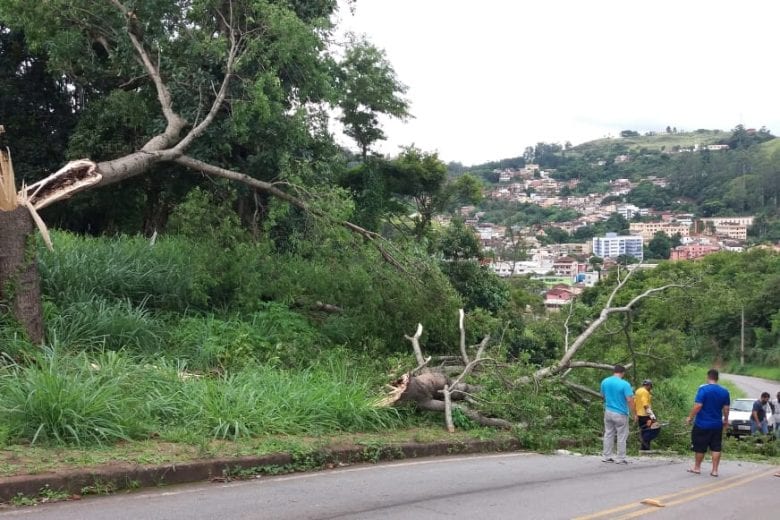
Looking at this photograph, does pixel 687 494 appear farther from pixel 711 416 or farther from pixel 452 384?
pixel 452 384

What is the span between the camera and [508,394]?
11961mm

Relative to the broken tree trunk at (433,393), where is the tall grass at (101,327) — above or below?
above

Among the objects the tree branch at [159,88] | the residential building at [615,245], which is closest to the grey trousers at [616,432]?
the tree branch at [159,88]

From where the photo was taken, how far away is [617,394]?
10477mm

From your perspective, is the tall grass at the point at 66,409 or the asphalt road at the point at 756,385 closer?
the tall grass at the point at 66,409

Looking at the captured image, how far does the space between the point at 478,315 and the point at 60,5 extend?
11.5m

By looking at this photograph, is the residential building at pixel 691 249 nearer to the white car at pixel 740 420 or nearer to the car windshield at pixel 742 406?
the car windshield at pixel 742 406

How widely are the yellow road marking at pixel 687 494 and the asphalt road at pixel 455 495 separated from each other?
0.05 ft

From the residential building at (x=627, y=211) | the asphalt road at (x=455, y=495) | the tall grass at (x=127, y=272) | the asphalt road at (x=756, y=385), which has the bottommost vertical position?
the asphalt road at (x=756, y=385)

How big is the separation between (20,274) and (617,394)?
8819mm

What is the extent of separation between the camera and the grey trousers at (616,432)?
1043 centimetres

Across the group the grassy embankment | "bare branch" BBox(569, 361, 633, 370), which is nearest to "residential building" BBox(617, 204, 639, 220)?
the grassy embankment

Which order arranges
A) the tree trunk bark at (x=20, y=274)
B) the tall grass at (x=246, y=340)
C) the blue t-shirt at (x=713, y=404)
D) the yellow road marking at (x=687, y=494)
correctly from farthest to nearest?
1. the tall grass at (x=246, y=340)
2. the tree trunk bark at (x=20, y=274)
3. the blue t-shirt at (x=713, y=404)
4. the yellow road marking at (x=687, y=494)

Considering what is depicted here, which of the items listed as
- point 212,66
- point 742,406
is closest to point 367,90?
point 212,66
